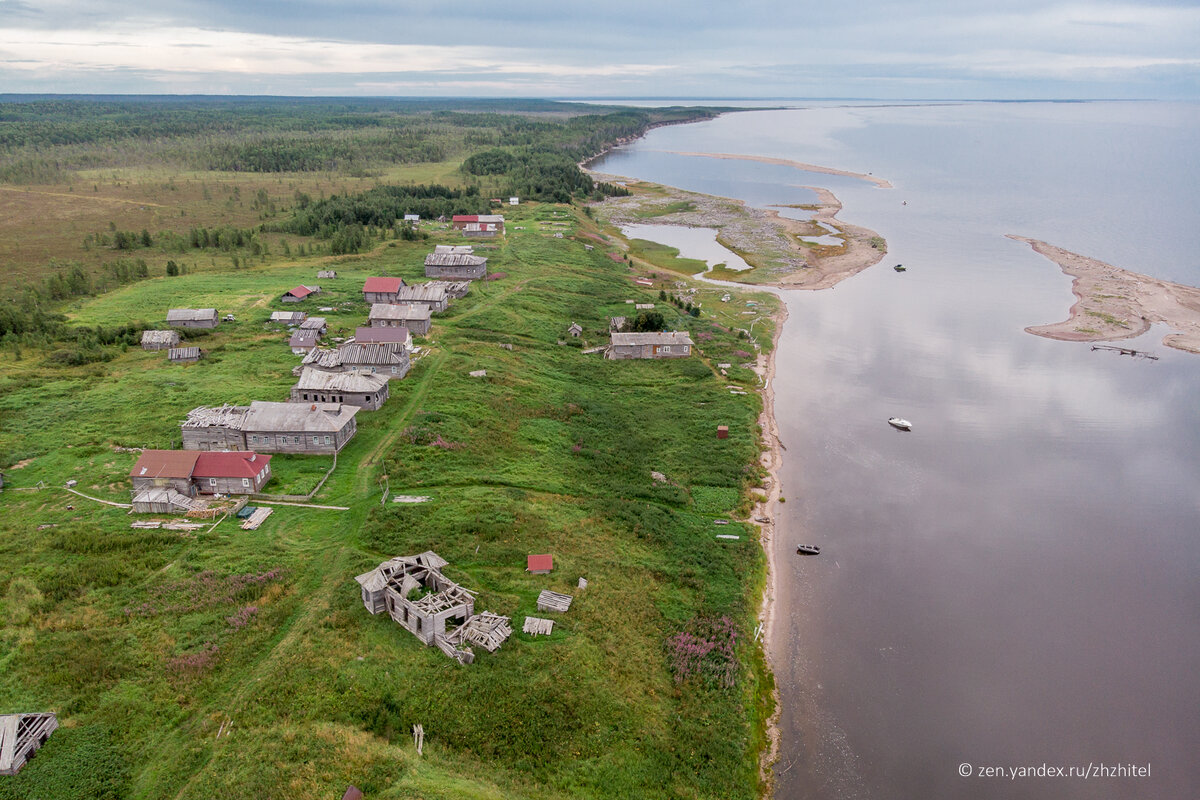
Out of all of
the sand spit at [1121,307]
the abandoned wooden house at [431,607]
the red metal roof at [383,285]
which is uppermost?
the red metal roof at [383,285]

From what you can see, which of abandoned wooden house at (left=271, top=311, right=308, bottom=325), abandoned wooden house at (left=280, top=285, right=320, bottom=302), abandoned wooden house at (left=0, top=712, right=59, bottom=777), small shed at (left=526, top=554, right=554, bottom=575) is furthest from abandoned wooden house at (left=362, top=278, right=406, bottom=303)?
abandoned wooden house at (left=0, top=712, right=59, bottom=777)

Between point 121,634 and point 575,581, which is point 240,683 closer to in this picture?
point 121,634

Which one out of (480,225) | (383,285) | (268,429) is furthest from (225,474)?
(480,225)

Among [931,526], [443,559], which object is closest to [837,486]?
[931,526]

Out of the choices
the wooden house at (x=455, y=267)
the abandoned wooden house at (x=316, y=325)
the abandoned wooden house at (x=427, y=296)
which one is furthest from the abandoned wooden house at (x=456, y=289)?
the abandoned wooden house at (x=316, y=325)

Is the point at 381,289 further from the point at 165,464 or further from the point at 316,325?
the point at 165,464

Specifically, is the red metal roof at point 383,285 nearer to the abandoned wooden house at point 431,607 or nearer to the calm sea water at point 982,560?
the calm sea water at point 982,560

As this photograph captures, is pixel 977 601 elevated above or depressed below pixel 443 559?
below
